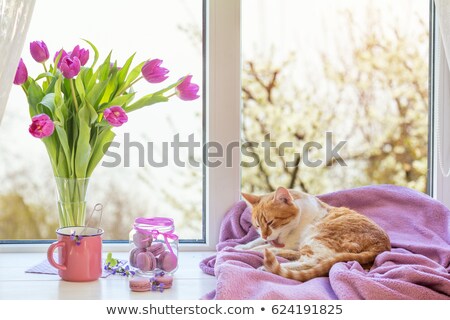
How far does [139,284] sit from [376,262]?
582 mm

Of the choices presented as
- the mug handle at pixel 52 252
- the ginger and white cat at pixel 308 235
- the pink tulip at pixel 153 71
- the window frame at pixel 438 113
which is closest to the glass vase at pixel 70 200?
the mug handle at pixel 52 252

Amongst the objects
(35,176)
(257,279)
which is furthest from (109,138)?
(257,279)

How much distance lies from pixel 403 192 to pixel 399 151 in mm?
190

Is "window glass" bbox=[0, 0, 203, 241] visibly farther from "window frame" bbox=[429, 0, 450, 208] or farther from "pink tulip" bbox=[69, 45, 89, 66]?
"window frame" bbox=[429, 0, 450, 208]

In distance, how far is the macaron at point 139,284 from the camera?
164 cm

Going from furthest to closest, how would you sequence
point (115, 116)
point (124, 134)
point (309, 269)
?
point (124, 134) < point (115, 116) < point (309, 269)

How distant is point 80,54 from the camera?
184cm

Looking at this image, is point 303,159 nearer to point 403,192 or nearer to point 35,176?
point 403,192

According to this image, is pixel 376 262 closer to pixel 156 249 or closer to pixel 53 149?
pixel 156 249

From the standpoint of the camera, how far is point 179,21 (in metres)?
2.08

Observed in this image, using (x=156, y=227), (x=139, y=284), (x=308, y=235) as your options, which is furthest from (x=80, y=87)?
(x=308, y=235)

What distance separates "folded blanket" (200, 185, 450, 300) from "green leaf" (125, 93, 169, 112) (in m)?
0.42

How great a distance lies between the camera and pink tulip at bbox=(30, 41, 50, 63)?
1825 millimetres

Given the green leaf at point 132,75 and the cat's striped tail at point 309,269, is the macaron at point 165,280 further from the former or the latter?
the green leaf at point 132,75
